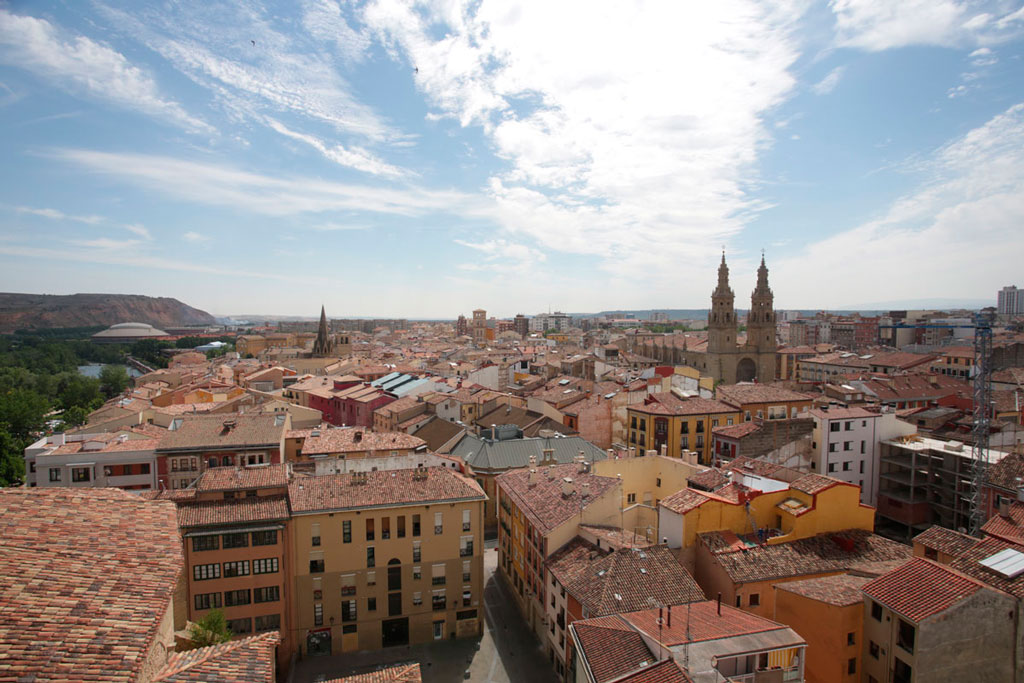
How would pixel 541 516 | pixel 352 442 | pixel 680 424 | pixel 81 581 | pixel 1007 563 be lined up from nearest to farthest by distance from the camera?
pixel 81 581 < pixel 1007 563 < pixel 541 516 < pixel 352 442 < pixel 680 424

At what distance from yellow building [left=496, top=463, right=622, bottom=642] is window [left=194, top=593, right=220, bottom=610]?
12.9 meters

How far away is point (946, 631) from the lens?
16234 mm

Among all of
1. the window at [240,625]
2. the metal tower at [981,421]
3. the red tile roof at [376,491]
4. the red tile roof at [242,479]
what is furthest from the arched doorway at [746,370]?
the window at [240,625]

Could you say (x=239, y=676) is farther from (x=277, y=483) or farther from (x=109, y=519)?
(x=277, y=483)

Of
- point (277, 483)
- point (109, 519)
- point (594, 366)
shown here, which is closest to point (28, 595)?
point (109, 519)

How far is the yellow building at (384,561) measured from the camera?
2508 centimetres

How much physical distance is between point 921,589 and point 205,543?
79.7 feet

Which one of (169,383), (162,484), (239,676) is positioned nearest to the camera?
(239,676)

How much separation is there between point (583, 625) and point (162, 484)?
27.9 meters

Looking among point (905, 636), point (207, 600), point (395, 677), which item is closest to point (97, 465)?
point (207, 600)

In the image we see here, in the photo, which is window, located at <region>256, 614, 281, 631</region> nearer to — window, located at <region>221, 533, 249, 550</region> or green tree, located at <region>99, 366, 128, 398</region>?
window, located at <region>221, 533, 249, 550</region>

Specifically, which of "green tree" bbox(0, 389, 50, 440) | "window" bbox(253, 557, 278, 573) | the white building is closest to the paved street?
"window" bbox(253, 557, 278, 573)

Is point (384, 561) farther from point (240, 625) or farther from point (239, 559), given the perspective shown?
point (240, 625)

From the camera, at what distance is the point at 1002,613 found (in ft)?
54.4
